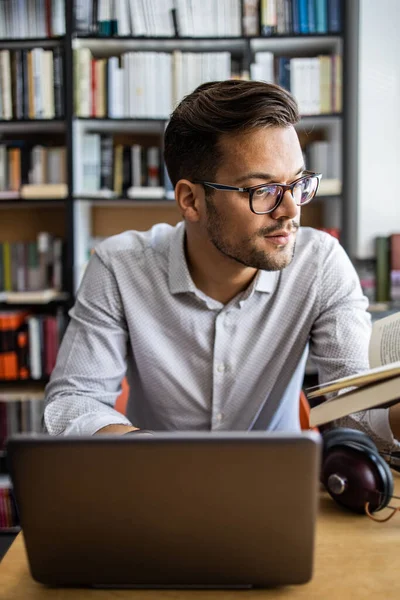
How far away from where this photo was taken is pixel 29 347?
271cm

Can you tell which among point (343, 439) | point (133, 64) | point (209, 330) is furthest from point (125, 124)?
point (343, 439)

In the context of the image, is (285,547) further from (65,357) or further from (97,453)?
(65,357)

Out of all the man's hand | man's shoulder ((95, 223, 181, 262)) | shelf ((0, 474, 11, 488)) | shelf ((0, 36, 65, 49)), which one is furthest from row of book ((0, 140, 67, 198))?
the man's hand

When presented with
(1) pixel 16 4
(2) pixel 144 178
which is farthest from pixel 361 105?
(1) pixel 16 4

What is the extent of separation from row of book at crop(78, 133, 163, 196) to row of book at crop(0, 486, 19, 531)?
1374 millimetres

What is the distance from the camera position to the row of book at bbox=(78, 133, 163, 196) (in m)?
2.68

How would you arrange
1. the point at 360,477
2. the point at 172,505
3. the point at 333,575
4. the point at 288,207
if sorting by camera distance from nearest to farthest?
the point at 172,505
the point at 333,575
the point at 360,477
the point at 288,207

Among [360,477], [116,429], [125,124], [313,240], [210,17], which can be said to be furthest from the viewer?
[125,124]

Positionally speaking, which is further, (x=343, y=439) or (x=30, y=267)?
(x=30, y=267)

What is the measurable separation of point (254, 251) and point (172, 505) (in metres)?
0.72

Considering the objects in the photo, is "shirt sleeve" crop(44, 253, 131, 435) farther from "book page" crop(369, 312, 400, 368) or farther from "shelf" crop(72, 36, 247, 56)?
"shelf" crop(72, 36, 247, 56)

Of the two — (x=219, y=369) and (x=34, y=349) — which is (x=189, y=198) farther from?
(x=34, y=349)

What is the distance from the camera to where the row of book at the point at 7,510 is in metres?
2.65

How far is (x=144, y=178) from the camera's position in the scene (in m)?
2.70
